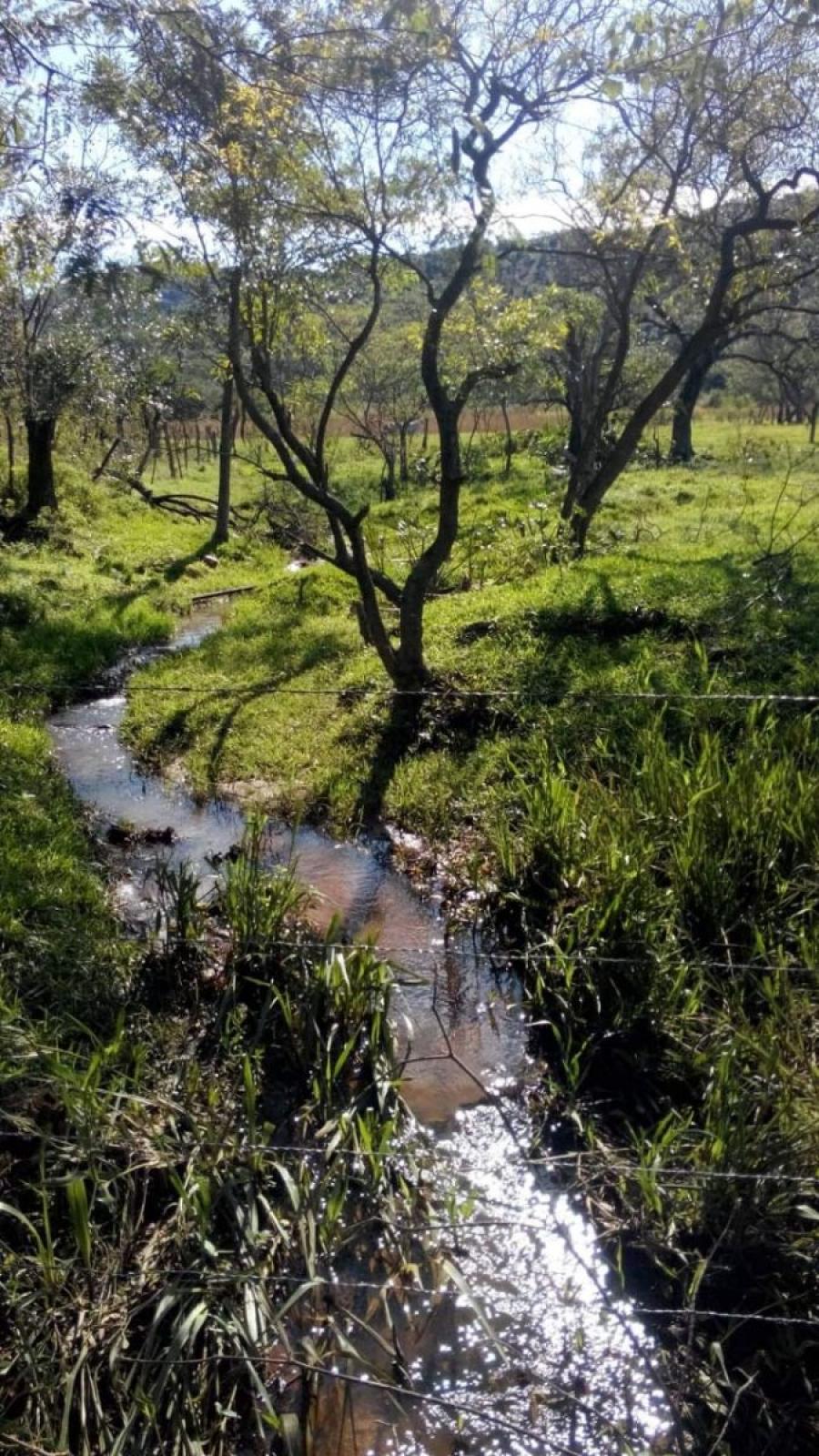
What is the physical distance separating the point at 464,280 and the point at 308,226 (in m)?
1.46

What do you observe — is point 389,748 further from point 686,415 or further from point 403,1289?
point 686,415

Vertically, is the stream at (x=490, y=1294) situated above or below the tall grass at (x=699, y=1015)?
below

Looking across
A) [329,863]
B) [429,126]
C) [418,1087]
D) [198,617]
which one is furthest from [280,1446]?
[198,617]

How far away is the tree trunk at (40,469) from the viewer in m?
16.9

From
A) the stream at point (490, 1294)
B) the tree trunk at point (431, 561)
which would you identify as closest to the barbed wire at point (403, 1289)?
the stream at point (490, 1294)

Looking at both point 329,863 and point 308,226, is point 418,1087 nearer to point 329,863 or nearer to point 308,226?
point 329,863

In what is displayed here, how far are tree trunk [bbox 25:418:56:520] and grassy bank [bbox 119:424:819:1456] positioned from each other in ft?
22.5

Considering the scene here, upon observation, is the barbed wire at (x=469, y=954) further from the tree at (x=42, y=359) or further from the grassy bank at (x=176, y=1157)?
the tree at (x=42, y=359)

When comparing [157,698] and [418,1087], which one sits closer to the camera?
[418,1087]

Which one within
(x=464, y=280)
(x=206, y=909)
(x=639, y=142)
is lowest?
(x=206, y=909)

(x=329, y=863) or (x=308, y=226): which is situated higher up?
(x=308, y=226)

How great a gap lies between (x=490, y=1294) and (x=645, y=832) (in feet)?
9.36

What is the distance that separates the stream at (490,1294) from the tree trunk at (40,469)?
12934mm

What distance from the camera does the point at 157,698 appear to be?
1042cm
